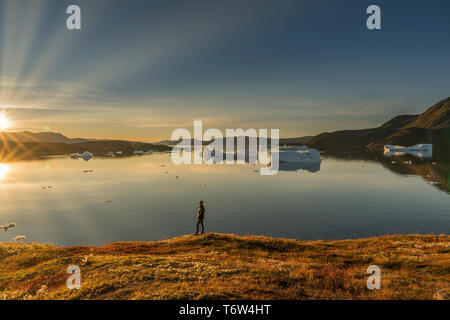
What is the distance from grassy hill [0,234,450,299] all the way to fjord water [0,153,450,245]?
15869 mm

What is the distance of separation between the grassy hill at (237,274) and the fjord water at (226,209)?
15.9 meters

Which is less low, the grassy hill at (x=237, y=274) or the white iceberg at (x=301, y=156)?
the white iceberg at (x=301, y=156)

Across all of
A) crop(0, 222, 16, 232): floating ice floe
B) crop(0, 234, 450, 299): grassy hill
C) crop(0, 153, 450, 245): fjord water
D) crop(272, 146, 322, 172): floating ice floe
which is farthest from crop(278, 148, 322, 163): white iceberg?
crop(0, 222, 16, 232): floating ice floe

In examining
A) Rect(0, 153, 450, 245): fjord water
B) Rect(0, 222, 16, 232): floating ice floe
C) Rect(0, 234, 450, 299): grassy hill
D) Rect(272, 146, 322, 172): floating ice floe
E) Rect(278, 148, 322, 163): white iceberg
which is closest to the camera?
Rect(0, 234, 450, 299): grassy hill

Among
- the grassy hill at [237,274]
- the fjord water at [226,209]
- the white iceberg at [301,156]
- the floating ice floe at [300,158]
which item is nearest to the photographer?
the grassy hill at [237,274]

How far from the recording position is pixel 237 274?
15.5m

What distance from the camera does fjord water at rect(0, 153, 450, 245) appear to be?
42406 mm

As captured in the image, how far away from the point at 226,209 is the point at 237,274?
134 feet

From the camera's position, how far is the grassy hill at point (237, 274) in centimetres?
1252

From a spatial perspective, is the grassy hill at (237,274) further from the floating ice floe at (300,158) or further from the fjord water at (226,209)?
the floating ice floe at (300,158)

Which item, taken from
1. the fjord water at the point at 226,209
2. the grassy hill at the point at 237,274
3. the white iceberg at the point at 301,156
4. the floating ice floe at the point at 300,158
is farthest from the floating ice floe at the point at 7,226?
the white iceberg at the point at 301,156

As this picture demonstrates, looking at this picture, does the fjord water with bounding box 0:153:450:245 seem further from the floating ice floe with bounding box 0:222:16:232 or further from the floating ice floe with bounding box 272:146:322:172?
the floating ice floe with bounding box 272:146:322:172

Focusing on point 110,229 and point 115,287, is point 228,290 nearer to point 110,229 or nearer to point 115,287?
point 115,287
